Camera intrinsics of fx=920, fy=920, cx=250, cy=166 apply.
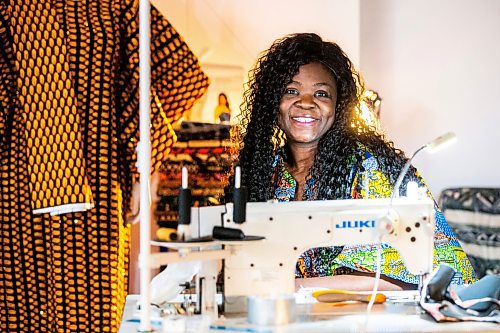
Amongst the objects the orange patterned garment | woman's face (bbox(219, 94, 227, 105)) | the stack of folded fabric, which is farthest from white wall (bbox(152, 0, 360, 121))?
the orange patterned garment

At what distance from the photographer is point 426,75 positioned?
17.2 ft

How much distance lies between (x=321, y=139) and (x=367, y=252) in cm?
48

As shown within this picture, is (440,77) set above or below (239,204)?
above

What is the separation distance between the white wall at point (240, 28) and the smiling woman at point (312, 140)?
1.51 meters

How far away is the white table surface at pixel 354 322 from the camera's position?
213 cm

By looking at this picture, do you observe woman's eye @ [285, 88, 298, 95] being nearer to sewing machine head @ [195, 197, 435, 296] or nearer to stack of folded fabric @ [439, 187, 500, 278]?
sewing machine head @ [195, 197, 435, 296]

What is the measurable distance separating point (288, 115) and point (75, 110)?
0.71 metres

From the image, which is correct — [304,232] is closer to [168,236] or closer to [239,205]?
[239,205]

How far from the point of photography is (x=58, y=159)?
302cm

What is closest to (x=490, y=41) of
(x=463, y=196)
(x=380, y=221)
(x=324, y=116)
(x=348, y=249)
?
(x=463, y=196)

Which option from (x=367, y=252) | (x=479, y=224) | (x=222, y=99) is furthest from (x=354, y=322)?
(x=479, y=224)

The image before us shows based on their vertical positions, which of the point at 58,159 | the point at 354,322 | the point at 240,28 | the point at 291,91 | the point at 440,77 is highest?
the point at 240,28

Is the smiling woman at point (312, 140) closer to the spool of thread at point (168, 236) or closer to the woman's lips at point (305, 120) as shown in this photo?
the woman's lips at point (305, 120)

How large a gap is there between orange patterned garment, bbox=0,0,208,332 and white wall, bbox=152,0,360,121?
4.67ft
